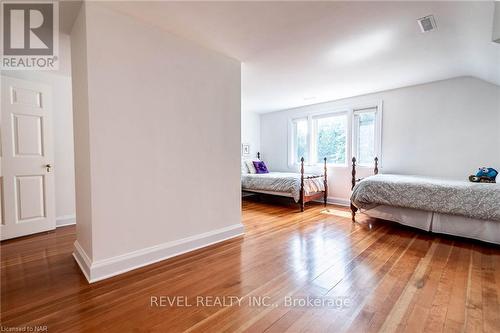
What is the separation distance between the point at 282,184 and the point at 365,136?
6.35 feet

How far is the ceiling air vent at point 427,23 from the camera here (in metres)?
2.01

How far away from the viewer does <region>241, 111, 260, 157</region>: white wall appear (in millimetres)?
5996

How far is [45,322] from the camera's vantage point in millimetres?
1423

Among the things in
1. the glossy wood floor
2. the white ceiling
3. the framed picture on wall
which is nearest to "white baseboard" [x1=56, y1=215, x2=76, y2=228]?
the glossy wood floor

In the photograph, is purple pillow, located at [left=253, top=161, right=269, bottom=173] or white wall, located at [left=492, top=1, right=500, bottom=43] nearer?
white wall, located at [left=492, top=1, right=500, bottom=43]

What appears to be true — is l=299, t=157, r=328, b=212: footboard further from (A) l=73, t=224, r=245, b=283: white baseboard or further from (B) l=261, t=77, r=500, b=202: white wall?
(A) l=73, t=224, r=245, b=283: white baseboard

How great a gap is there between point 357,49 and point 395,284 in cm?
240

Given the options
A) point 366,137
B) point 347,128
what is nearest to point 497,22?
point 366,137

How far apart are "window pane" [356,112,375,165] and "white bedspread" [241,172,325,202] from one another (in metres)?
0.95

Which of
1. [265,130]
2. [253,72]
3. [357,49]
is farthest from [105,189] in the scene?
[265,130]

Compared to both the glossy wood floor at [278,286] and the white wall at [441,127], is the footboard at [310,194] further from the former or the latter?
the glossy wood floor at [278,286]

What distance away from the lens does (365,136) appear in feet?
15.2

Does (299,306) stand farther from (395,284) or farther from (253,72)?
(253,72)

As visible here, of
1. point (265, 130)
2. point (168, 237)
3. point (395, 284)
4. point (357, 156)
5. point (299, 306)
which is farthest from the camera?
point (265, 130)
